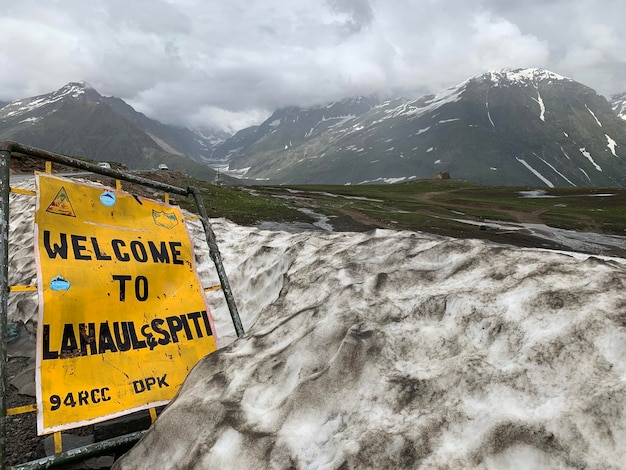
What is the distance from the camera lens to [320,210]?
151 feet

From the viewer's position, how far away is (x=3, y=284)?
476 centimetres

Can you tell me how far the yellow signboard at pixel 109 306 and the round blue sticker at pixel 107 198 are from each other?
15 millimetres

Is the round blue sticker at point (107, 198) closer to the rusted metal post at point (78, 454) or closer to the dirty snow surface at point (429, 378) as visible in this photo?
the dirty snow surface at point (429, 378)

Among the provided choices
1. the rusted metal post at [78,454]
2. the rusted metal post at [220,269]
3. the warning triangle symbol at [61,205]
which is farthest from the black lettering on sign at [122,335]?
the warning triangle symbol at [61,205]

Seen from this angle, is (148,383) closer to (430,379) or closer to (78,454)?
(78,454)

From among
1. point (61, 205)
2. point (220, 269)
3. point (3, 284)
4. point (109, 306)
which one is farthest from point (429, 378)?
point (61, 205)

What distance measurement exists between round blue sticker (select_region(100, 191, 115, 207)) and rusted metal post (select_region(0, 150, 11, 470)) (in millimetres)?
1376

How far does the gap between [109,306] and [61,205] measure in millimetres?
1694

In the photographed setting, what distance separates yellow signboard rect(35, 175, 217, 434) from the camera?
17.4ft

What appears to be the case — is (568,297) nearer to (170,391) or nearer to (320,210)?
(170,391)

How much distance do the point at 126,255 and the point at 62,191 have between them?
1340 millimetres

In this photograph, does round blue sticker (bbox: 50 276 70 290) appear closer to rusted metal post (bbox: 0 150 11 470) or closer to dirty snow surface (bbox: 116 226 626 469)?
rusted metal post (bbox: 0 150 11 470)

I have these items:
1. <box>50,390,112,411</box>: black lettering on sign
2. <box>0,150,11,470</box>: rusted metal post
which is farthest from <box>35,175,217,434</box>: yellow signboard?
<box>0,150,11,470</box>: rusted metal post

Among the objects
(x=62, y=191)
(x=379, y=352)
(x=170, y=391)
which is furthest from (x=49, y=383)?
(x=379, y=352)
